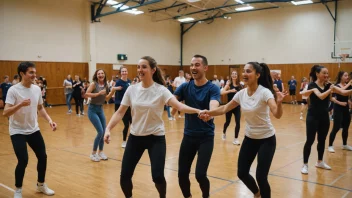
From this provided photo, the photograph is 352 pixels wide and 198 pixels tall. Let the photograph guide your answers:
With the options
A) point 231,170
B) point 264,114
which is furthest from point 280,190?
point 264,114

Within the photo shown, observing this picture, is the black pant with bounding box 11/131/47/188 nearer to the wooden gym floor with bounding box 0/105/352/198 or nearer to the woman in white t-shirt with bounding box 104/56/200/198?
the wooden gym floor with bounding box 0/105/352/198

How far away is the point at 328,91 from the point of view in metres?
5.12

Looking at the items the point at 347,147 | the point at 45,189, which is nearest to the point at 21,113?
the point at 45,189

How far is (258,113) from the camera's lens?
3521 mm

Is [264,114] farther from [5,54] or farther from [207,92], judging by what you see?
[5,54]

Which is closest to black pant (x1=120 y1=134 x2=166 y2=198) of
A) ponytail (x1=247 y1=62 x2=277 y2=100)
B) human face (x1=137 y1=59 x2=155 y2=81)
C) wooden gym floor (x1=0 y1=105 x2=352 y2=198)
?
human face (x1=137 y1=59 x2=155 y2=81)

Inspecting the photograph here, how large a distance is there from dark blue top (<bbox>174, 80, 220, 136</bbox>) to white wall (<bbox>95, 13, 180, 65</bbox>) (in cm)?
1825

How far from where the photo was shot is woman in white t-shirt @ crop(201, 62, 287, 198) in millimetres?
3422

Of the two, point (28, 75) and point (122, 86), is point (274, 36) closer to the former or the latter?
point (122, 86)

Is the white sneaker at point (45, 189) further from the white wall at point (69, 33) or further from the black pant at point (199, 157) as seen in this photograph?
the white wall at point (69, 33)

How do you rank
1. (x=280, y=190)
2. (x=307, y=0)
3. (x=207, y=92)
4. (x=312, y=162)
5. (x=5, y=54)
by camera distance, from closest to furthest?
(x=207, y=92), (x=280, y=190), (x=312, y=162), (x=5, y=54), (x=307, y=0)

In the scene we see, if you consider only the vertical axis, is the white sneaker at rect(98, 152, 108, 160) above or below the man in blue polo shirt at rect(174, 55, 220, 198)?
below

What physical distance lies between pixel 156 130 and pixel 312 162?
4292 mm

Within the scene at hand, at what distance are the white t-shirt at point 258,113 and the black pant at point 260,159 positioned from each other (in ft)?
0.26
